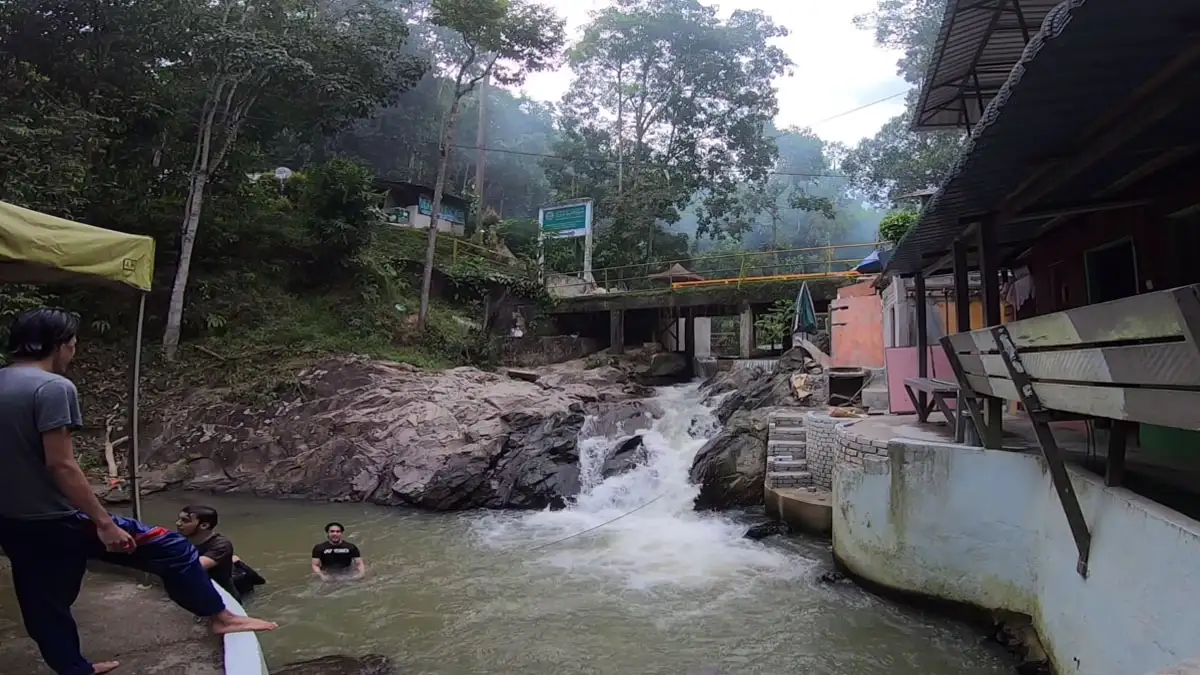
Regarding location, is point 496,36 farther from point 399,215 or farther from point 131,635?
point 131,635

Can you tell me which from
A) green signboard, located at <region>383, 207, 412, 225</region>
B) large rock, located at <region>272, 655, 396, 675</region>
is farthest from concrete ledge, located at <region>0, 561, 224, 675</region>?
green signboard, located at <region>383, 207, 412, 225</region>

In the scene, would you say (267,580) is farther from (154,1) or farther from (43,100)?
(154,1)

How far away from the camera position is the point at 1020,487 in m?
5.52

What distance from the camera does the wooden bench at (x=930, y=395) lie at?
265 inches

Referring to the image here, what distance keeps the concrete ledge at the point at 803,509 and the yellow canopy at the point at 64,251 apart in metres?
7.90

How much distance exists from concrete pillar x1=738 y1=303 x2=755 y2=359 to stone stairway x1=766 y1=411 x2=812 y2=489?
9.33 metres

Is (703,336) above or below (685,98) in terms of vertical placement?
below

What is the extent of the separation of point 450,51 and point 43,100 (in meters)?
26.8

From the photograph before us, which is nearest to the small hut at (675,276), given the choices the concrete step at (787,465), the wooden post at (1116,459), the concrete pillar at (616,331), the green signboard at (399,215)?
the concrete pillar at (616,331)

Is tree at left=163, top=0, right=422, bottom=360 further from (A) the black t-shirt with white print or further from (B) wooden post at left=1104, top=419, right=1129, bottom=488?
Result: (B) wooden post at left=1104, top=419, right=1129, bottom=488

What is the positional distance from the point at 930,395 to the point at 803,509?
7.38ft

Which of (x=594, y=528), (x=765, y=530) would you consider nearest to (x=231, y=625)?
(x=765, y=530)

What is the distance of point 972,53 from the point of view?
25.8 ft

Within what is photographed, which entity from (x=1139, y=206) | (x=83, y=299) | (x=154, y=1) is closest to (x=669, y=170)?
(x=154, y=1)
